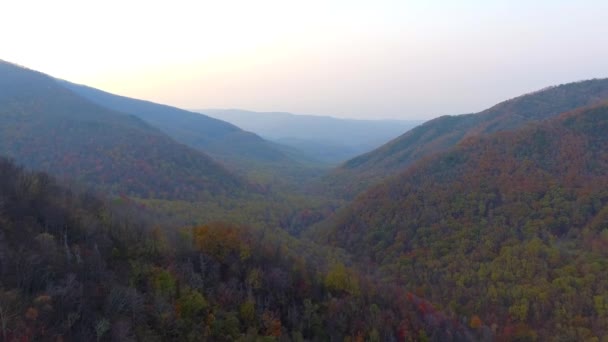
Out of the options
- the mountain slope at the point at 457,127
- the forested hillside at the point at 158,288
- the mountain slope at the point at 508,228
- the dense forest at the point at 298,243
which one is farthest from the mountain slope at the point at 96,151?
the forested hillside at the point at 158,288

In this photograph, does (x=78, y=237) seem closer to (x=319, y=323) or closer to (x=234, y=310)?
(x=234, y=310)

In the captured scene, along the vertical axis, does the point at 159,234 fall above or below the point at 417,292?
above

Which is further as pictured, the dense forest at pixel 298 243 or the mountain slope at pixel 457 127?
the mountain slope at pixel 457 127

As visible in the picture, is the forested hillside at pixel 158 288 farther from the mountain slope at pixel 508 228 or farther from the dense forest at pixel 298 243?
the mountain slope at pixel 508 228

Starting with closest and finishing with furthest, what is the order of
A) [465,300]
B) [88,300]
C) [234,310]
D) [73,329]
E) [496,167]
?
1. [73,329]
2. [88,300]
3. [234,310]
4. [465,300]
5. [496,167]

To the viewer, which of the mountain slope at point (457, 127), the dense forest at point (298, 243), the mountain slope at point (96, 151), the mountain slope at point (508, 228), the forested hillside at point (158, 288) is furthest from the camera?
the mountain slope at point (457, 127)

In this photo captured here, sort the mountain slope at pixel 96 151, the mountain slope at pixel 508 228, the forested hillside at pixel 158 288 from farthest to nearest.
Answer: the mountain slope at pixel 96 151
the mountain slope at pixel 508 228
the forested hillside at pixel 158 288

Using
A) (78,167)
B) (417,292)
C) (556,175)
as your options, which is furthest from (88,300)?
(78,167)
